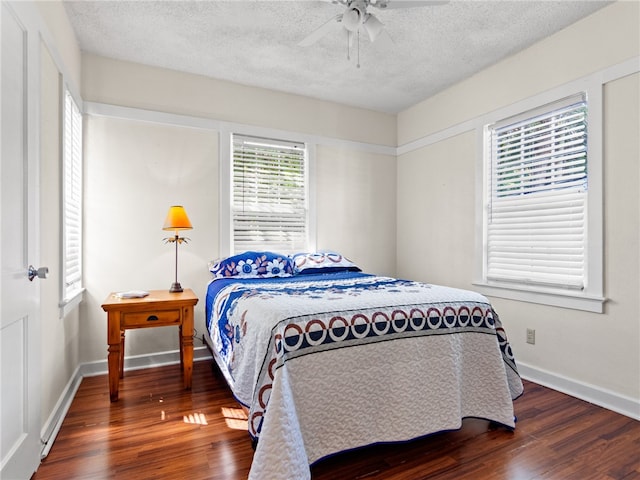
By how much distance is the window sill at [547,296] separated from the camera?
2.51 m

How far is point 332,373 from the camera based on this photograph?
1.70m

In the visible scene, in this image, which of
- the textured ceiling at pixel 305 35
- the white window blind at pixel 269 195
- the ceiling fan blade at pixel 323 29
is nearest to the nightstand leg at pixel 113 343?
the white window blind at pixel 269 195

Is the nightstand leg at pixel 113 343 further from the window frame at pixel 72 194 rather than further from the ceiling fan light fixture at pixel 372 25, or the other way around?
the ceiling fan light fixture at pixel 372 25

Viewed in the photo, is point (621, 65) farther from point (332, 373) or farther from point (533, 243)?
point (332, 373)

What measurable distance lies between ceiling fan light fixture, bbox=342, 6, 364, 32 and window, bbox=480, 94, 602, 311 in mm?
1671

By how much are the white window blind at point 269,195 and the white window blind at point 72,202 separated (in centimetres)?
126

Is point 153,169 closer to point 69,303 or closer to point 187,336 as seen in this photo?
point 69,303

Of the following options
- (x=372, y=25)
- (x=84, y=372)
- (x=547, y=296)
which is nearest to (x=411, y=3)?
(x=372, y=25)

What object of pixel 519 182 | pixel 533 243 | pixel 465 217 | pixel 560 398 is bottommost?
pixel 560 398

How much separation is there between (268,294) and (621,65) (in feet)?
8.85

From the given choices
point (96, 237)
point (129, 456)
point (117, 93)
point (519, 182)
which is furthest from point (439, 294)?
point (117, 93)

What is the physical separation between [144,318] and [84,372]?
95cm

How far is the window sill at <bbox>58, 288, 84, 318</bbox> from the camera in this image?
2.31m

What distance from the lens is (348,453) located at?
1866mm
